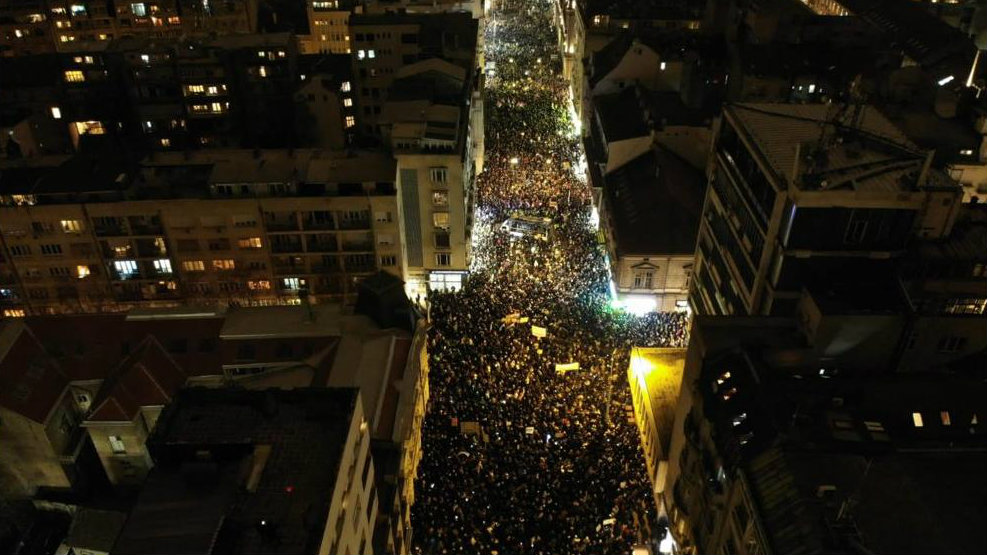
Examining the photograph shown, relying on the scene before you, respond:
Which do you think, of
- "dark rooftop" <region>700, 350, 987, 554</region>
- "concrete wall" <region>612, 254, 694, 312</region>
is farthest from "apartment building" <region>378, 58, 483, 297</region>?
"dark rooftop" <region>700, 350, 987, 554</region>

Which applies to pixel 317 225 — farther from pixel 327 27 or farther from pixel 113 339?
pixel 327 27

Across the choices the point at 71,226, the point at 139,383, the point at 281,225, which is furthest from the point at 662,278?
the point at 71,226

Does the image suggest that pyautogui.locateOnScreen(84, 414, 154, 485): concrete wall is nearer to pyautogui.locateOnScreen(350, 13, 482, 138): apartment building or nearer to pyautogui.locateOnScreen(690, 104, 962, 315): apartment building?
pyautogui.locateOnScreen(690, 104, 962, 315): apartment building

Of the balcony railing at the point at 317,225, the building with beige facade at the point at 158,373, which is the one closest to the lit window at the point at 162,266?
the building with beige facade at the point at 158,373

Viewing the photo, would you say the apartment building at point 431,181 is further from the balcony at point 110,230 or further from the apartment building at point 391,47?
the balcony at point 110,230

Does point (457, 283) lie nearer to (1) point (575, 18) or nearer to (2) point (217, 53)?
(2) point (217, 53)

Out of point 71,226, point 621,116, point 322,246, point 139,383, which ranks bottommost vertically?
point 139,383

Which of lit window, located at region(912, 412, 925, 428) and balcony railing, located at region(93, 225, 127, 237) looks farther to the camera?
balcony railing, located at region(93, 225, 127, 237)
